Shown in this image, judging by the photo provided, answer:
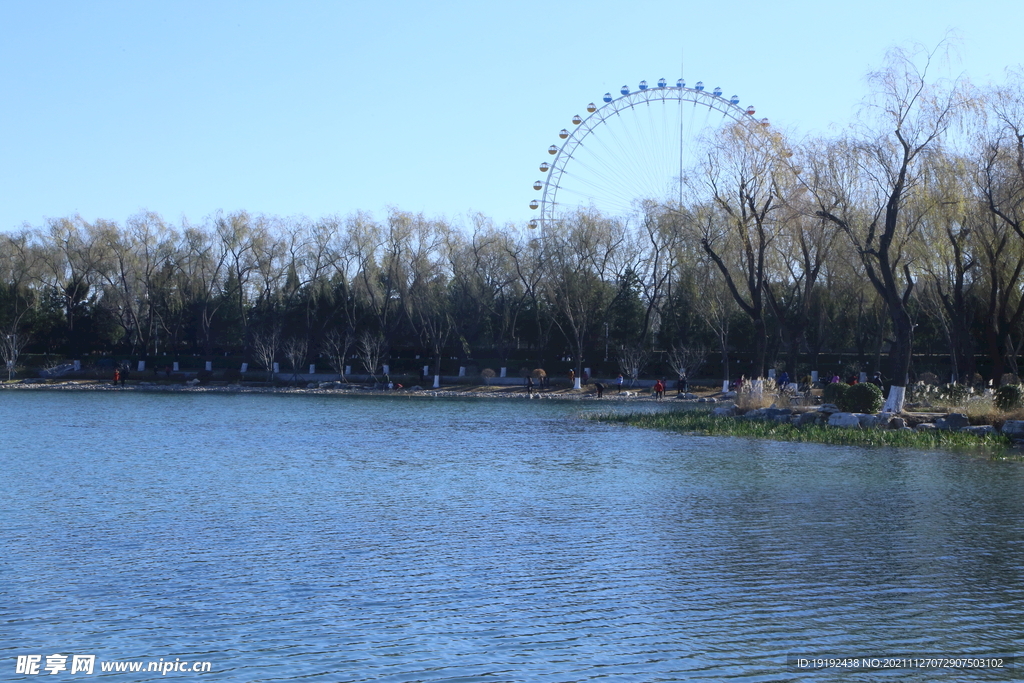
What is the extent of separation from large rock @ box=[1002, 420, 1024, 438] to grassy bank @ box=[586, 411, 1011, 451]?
36 centimetres

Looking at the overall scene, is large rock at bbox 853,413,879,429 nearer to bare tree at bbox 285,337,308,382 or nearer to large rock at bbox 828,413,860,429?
large rock at bbox 828,413,860,429

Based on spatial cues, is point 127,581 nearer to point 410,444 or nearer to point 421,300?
point 410,444

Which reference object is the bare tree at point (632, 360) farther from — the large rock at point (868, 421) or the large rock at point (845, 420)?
the large rock at point (868, 421)

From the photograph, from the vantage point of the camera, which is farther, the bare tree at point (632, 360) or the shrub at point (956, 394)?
the bare tree at point (632, 360)

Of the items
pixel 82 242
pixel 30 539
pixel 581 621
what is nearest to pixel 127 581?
pixel 30 539

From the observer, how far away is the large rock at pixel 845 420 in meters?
26.8

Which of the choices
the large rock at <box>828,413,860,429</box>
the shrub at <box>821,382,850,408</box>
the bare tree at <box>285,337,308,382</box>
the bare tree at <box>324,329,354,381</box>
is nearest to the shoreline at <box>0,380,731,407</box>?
the bare tree at <box>324,329,354,381</box>

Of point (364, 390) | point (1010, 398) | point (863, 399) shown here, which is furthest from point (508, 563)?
point (364, 390)

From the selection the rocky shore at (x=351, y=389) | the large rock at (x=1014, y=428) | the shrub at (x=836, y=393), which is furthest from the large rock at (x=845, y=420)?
the rocky shore at (x=351, y=389)

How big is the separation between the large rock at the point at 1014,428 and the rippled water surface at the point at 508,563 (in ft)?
12.0

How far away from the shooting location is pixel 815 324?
51.8 metres

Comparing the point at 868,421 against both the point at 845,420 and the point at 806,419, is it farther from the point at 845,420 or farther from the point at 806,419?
the point at 806,419

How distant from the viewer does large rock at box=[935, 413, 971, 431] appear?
25.5 m

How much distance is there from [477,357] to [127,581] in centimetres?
5088
